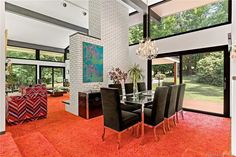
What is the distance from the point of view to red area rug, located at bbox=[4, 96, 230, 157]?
235 cm

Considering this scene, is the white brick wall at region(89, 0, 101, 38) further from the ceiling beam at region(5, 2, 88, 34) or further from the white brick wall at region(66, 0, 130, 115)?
the ceiling beam at region(5, 2, 88, 34)

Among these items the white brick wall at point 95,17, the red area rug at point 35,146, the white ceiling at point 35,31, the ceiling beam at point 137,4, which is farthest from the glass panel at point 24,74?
the ceiling beam at point 137,4

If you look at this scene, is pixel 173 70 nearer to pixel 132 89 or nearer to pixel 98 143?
pixel 132 89

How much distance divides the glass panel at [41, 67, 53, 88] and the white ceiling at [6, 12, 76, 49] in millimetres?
1774

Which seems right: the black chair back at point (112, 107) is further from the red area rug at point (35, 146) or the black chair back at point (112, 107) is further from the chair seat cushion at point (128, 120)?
the red area rug at point (35, 146)

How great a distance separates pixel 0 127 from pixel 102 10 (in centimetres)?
471

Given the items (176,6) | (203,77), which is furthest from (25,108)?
(176,6)

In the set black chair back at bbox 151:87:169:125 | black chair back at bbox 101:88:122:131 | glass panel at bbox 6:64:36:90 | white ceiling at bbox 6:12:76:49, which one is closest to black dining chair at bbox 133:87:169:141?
black chair back at bbox 151:87:169:125

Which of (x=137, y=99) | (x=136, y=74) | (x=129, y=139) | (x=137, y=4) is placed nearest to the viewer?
(x=129, y=139)

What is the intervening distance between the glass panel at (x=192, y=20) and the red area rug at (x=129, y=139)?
126 inches

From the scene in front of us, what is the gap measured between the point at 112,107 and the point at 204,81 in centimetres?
383

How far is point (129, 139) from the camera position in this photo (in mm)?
2842

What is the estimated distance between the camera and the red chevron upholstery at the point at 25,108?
140 inches

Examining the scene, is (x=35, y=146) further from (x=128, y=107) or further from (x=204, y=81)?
(x=204, y=81)
